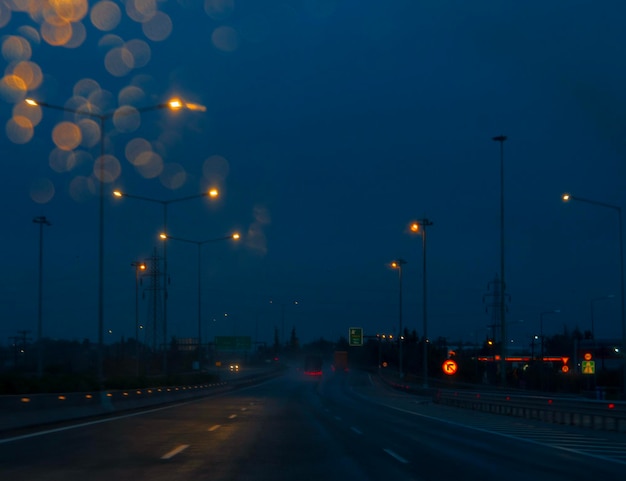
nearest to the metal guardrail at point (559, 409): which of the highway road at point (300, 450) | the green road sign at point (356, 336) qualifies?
the highway road at point (300, 450)

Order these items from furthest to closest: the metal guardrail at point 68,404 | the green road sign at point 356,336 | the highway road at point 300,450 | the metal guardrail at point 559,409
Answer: the green road sign at point 356,336 < the metal guardrail at point 559,409 < the metal guardrail at point 68,404 < the highway road at point 300,450

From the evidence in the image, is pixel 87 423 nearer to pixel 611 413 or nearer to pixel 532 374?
pixel 611 413

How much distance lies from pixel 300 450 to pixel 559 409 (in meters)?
15.7

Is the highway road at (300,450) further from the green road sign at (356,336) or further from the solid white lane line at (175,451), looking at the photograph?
the green road sign at (356,336)

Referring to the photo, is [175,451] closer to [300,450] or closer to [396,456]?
[300,450]

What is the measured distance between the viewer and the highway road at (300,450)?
1502 cm

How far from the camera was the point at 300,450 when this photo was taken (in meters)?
19.1

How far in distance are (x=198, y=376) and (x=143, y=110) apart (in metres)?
37.2

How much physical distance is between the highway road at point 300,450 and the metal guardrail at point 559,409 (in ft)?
2.59

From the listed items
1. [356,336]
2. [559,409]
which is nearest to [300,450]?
[559,409]

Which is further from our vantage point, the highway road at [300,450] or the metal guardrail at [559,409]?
the metal guardrail at [559,409]

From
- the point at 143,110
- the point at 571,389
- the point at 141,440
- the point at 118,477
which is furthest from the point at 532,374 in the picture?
the point at 118,477

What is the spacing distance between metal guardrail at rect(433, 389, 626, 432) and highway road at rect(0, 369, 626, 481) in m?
0.79

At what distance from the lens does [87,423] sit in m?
26.5
